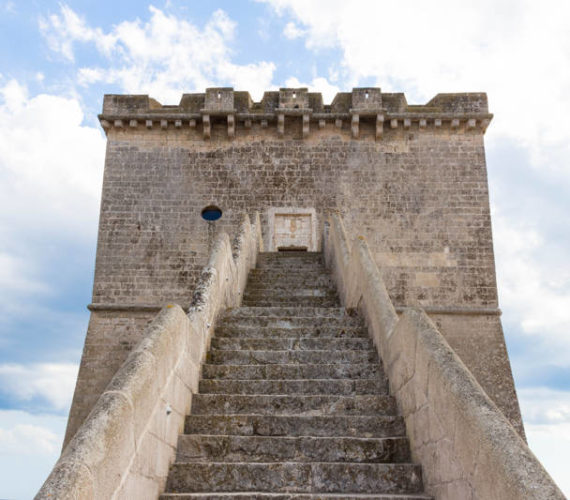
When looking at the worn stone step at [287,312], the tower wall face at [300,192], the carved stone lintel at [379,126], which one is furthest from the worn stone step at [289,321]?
Answer: the carved stone lintel at [379,126]

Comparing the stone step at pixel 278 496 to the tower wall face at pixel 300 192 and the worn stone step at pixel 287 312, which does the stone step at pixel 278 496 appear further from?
the tower wall face at pixel 300 192

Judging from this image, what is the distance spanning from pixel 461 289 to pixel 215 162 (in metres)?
7.01

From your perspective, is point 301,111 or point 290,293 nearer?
point 290,293

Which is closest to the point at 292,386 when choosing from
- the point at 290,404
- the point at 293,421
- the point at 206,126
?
the point at 290,404

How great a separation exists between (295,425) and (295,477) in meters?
0.56

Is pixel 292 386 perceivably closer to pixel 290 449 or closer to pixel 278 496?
pixel 290 449

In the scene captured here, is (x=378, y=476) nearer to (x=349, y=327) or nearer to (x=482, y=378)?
(x=349, y=327)

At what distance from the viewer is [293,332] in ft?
19.9

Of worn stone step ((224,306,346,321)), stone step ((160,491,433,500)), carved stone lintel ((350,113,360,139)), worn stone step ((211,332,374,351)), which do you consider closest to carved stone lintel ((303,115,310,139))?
carved stone lintel ((350,113,360,139))

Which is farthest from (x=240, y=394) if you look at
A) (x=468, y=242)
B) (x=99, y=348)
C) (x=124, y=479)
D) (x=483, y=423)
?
(x=468, y=242)

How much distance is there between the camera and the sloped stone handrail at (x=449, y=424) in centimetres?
262

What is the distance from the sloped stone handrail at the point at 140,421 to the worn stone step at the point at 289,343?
1.12 ft

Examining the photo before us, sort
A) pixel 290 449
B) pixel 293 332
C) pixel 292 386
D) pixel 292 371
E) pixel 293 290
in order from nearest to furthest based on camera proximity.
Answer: pixel 290 449 → pixel 292 386 → pixel 292 371 → pixel 293 332 → pixel 293 290

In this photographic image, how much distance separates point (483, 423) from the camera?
2.92 m
